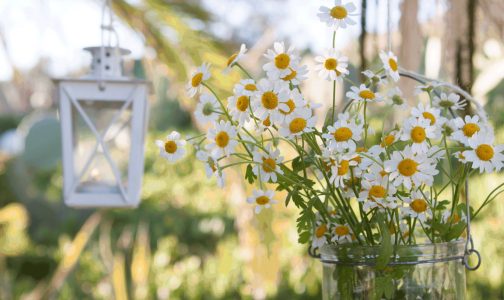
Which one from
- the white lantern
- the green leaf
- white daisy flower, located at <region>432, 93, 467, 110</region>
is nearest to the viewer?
the green leaf

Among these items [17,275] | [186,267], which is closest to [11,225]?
[17,275]

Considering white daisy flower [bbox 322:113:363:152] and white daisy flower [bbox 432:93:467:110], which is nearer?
white daisy flower [bbox 322:113:363:152]

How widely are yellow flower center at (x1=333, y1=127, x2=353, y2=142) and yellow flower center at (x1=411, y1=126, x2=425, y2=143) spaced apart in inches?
2.6

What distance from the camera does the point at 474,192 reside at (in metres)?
2.84

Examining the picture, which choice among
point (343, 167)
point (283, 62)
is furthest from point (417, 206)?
point (283, 62)

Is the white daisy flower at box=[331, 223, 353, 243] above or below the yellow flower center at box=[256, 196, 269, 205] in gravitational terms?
below

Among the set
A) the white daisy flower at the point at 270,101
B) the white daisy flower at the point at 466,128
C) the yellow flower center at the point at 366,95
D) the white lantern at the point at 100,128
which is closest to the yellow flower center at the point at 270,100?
the white daisy flower at the point at 270,101

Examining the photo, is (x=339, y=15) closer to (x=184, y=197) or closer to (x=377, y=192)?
(x=377, y=192)

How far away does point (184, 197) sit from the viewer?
4.08m

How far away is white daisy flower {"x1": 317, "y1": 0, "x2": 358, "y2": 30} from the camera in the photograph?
2.48 ft

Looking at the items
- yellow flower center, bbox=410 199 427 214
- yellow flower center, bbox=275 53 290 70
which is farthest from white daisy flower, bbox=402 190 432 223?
yellow flower center, bbox=275 53 290 70

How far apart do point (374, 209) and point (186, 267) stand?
2.02 m

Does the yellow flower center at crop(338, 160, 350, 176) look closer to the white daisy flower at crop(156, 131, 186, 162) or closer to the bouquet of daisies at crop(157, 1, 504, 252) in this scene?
the bouquet of daisies at crop(157, 1, 504, 252)

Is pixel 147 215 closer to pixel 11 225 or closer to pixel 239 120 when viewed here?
pixel 11 225
